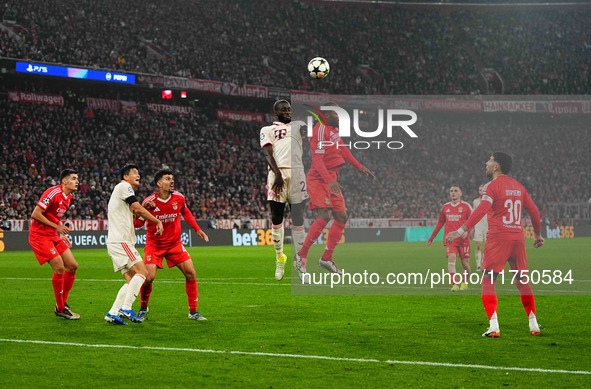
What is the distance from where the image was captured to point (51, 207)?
10664 mm

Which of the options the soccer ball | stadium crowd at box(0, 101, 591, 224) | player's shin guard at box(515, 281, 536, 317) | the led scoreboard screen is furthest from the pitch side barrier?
player's shin guard at box(515, 281, 536, 317)

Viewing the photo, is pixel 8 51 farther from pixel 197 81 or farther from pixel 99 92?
pixel 197 81

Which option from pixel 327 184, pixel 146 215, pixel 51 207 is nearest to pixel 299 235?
pixel 327 184

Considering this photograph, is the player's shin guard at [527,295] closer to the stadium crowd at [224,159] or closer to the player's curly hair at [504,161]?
the player's curly hair at [504,161]

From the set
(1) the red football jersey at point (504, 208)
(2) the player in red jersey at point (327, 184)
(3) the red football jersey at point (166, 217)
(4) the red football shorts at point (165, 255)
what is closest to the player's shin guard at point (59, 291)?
(4) the red football shorts at point (165, 255)

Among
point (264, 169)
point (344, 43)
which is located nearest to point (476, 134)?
point (264, 169)

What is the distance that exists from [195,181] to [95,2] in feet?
41.6

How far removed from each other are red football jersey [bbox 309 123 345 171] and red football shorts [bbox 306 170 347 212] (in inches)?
6.2

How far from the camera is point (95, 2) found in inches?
1719

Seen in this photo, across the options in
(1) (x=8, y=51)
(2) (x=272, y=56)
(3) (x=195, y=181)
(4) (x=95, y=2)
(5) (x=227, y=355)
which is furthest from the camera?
(2) (x=272, y=56)

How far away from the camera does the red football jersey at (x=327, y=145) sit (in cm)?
1134

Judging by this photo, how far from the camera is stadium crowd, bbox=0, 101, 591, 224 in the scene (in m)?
11.4

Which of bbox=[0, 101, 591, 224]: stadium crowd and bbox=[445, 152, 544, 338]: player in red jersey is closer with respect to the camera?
bbox=[445, 152, 544, 338]: player in red jersey

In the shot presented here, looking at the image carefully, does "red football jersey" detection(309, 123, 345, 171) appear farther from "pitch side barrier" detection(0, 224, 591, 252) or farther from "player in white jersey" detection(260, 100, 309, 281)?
"pitch side barrier" detection(0, 224, 591, 252)
